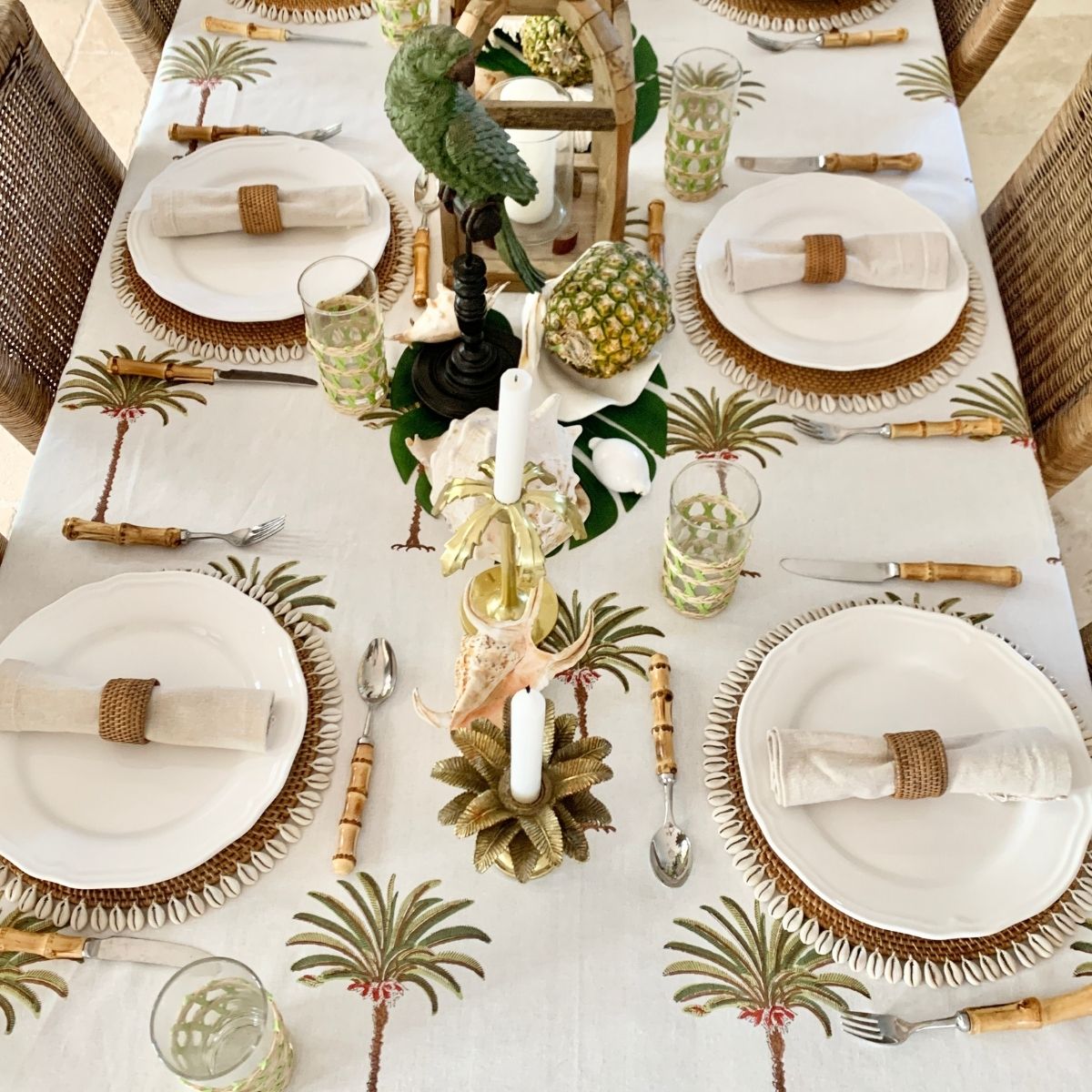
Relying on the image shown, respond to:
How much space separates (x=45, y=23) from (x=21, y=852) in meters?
2.92

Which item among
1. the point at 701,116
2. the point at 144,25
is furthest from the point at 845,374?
the point at 144,25

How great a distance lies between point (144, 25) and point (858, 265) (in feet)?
3.65

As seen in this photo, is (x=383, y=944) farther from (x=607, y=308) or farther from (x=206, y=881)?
(x=607, y=308)

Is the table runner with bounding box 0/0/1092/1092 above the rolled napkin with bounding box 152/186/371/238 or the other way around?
the other way around

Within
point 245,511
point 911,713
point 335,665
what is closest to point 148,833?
point 335,665

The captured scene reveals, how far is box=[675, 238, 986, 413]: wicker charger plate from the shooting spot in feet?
3.69

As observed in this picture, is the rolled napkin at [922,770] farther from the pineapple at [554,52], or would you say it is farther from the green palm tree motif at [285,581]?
the pineapple at [554,52]

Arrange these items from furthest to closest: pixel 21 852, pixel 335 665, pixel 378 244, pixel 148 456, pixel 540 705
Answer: pixel 378 244 < pixel 148 456 < pixel 335 665 < pixel 21 852 < pixel 540 705

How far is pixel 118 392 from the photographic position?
3.69 ft

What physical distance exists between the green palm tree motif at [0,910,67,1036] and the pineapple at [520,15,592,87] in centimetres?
113

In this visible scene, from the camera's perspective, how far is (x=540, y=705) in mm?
665

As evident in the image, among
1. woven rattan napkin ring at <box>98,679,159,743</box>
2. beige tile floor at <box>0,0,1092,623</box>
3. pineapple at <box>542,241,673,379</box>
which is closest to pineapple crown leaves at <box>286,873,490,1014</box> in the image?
woven rattan napkin ring at <box>98,679,159,743</box>

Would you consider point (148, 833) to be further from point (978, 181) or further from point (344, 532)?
point (978, 181)

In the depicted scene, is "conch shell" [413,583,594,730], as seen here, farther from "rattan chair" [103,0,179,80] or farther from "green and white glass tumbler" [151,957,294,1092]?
"rattan chair" [103,0,179,80]
